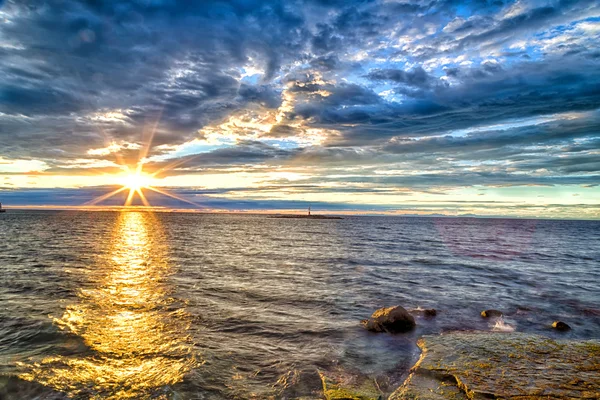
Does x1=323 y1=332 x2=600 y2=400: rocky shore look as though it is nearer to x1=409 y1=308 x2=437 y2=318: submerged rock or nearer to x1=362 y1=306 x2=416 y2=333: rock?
x1=362 y1=306 x2=416 y2=333: rock

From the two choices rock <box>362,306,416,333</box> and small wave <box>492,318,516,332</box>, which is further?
small wave <box>492,318,516,332</box>

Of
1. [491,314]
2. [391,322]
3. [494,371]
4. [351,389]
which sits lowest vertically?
[491,314]

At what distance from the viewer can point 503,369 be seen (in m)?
→ 10.5

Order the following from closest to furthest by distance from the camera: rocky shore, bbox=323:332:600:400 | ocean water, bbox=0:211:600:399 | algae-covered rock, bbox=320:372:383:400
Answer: rocky shore, bbox=323:332:600:400, algae-covered rock, bbox=320:372:383:400, ocean water, bbox=0:211:600:399

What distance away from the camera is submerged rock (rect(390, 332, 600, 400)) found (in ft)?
29.8

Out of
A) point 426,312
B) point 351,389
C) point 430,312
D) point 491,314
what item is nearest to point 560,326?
point 491,314

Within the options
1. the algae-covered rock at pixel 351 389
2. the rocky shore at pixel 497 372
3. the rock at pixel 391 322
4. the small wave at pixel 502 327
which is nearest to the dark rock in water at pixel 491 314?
the small wave at pixel 502 327

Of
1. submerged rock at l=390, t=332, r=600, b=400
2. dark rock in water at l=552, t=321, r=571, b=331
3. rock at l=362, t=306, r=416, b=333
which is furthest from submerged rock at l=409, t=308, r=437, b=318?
dark rock in water at l=552, t=321, r=571, b=331

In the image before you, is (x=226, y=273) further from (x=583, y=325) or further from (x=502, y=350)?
(x=583, y=325)

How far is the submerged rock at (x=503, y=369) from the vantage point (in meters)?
9.09

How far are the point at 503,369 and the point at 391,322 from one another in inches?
208

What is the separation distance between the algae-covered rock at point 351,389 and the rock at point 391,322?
4.88 metres

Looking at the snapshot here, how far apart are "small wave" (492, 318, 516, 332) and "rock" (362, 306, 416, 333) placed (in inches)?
147

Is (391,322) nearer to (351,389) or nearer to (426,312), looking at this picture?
(426,312)
